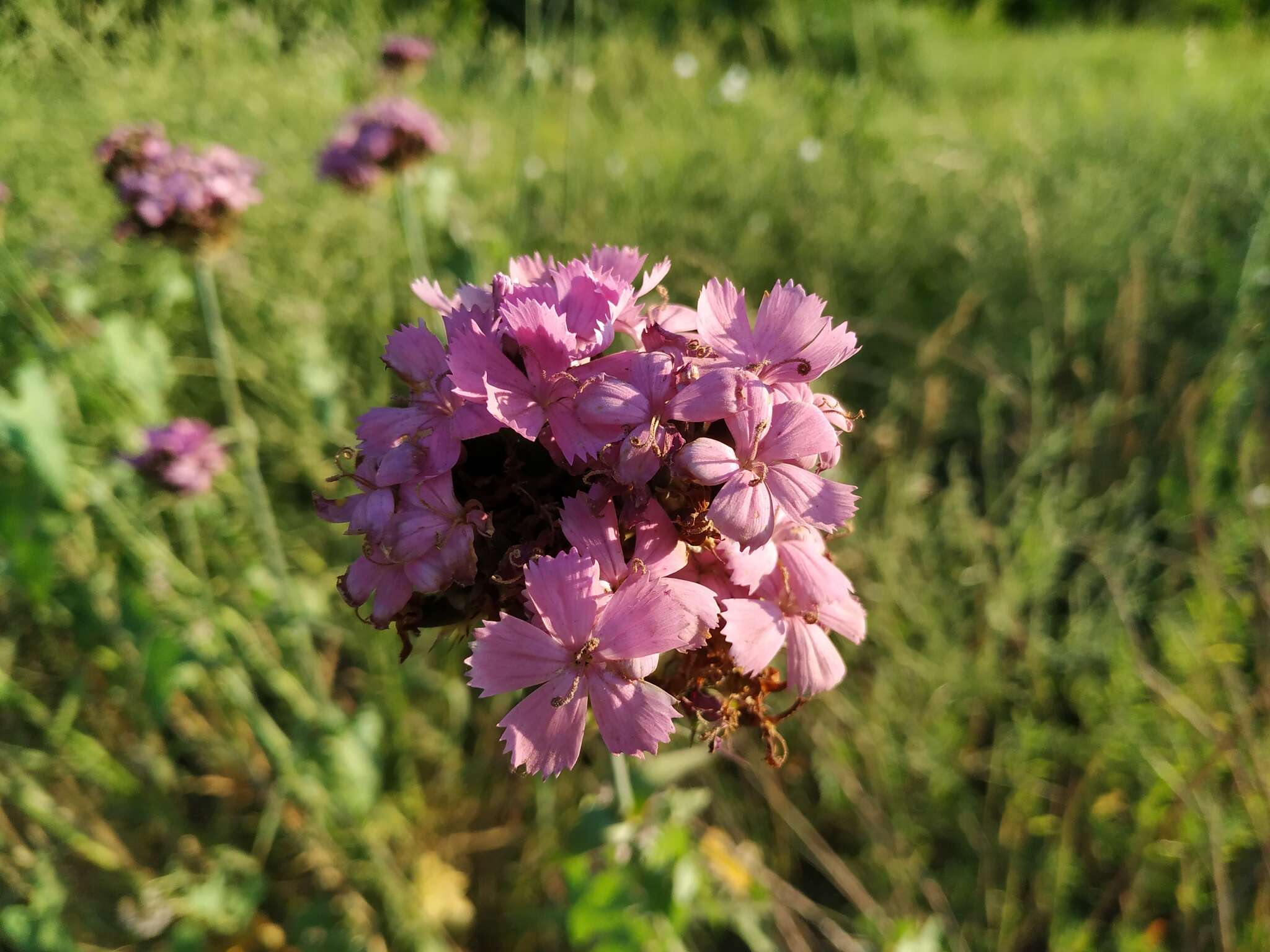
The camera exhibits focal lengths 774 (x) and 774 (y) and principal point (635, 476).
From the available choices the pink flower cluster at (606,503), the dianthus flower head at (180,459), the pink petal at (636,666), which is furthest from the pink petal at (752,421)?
the dianthus flower head at (180,459)

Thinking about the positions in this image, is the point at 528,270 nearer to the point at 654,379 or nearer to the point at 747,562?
the point at 654,379

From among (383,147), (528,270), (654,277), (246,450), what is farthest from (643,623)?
(383,147)

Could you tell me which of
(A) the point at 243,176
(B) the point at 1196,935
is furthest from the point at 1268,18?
(A) the point at 243,176

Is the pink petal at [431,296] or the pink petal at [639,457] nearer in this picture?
the pink petal at [639,457]

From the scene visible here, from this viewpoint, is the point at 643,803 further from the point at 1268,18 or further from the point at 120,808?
the point at 1268,18

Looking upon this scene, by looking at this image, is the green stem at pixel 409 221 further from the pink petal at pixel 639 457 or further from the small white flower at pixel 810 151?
the small white flower at pixel 810 151
